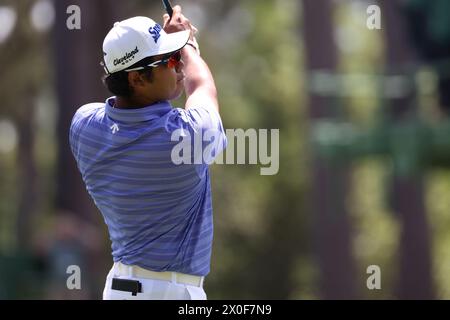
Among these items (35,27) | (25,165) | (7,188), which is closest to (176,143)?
(35,27)

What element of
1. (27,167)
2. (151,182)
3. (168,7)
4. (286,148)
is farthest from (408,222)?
(27,167)

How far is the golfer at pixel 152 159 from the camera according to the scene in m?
5.38

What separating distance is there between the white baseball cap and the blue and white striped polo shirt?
0.22 metres

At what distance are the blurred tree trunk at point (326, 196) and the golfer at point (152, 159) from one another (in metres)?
15.2

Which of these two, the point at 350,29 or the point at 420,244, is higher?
the point at 350,29

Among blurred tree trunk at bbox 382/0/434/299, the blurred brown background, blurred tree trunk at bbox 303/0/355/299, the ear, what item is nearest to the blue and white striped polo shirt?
the ear

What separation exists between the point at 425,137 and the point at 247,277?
1931 centimetres

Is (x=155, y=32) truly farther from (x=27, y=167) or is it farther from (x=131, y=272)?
(x=27, y=167)

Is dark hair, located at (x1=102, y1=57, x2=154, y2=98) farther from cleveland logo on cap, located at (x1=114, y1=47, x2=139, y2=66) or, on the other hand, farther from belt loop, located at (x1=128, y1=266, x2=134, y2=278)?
belt loop, located at (x1=128, y1=266, x2=134, y2=278)

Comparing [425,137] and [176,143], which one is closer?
[176,143]

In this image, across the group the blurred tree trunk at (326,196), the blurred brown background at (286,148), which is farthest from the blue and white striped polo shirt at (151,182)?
the blurred tree trunk at (326,196)

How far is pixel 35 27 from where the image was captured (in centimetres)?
3222

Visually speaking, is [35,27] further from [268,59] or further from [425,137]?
[425,137]

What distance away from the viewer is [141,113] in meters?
5.38
